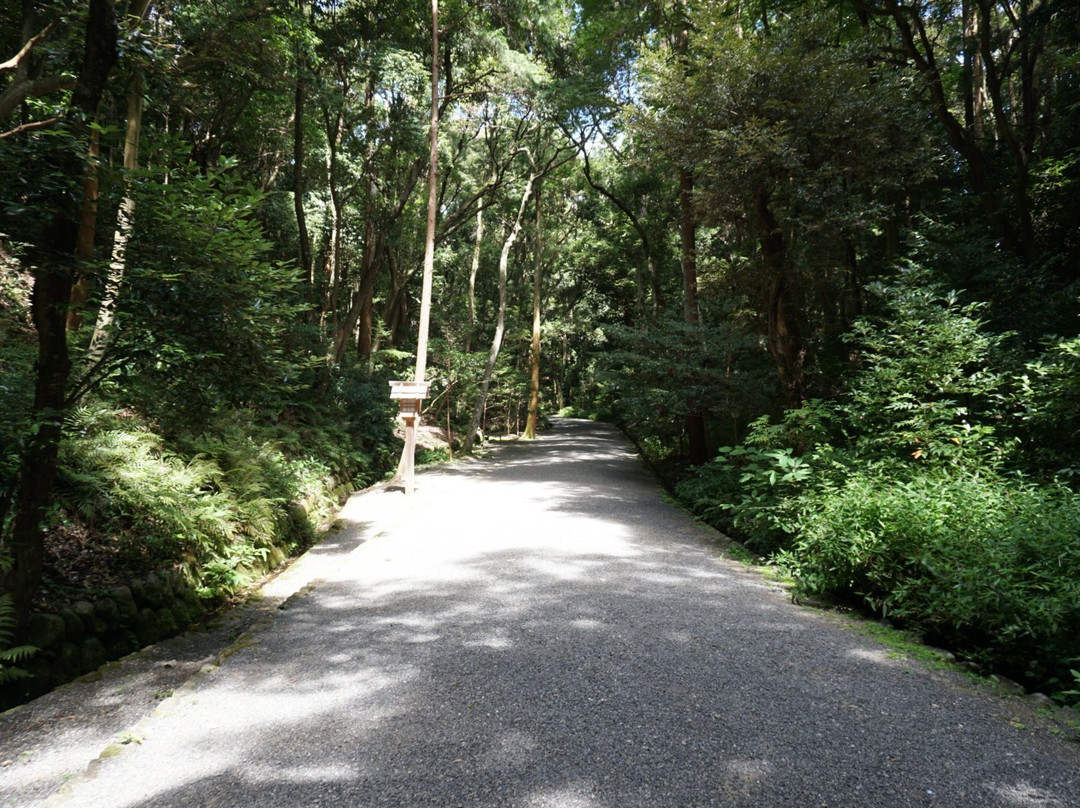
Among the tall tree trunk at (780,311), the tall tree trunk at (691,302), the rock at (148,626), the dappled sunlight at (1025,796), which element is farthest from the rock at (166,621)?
the tall tree trunk at (691,302)

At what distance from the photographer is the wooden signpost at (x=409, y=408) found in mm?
9451

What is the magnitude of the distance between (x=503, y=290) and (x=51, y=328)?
49.1 feet

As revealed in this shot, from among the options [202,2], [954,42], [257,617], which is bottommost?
[257,617]

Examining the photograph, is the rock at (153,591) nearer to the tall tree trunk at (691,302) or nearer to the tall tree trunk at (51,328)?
the tall tree trunk at (51,328)

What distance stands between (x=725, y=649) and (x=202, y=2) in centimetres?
1013

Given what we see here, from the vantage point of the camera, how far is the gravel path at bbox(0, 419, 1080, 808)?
82.0 inches

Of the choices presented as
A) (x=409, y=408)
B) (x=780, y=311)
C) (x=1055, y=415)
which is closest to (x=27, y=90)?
(x=409, y=408)

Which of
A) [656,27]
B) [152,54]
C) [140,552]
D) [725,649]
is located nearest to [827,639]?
[725,649]

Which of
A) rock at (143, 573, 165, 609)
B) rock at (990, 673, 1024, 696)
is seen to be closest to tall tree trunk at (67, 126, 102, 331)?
rock at (143, 573, 165, 609)

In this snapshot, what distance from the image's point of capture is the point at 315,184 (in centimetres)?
1481

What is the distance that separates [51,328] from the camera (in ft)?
10.3

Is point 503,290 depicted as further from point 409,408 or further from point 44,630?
point 44,630

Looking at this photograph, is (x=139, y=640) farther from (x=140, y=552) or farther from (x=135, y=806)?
(x=135, y=806)

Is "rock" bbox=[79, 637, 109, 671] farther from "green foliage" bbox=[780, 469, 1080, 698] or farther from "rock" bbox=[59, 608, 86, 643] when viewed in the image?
"green foliage" bbox=[780, 469, 1080, 698]
